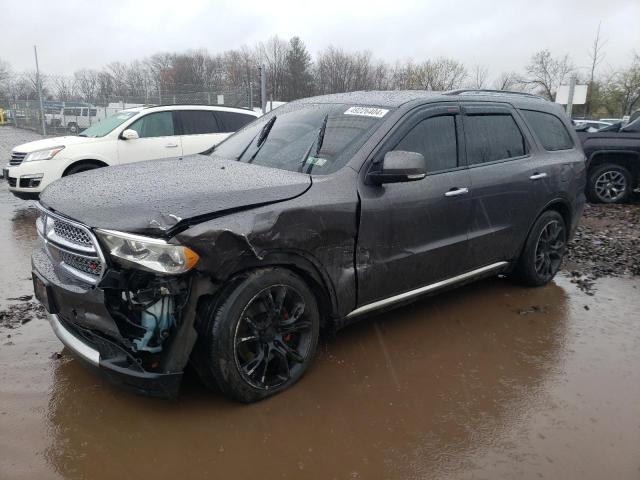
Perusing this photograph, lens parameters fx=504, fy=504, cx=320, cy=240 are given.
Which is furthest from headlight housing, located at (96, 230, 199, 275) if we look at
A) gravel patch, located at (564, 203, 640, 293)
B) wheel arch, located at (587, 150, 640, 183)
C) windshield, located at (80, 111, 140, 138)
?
wheel arch, located at (587, 150, 640, 183)

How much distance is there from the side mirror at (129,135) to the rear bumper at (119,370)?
5998mm

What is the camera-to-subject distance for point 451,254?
12.8 ft

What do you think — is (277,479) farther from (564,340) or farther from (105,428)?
(564,340)

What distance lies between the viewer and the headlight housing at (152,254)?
2.49 metres

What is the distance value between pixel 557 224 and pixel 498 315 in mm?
1284

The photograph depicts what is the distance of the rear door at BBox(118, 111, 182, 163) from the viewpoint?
823 centimetres

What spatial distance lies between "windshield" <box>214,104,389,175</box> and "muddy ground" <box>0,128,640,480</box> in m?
1.38

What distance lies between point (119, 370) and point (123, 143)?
640 centimetres

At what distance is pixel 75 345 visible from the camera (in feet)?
9.18

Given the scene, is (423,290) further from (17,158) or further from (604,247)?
(17,158)

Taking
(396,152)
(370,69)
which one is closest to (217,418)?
(396,152)

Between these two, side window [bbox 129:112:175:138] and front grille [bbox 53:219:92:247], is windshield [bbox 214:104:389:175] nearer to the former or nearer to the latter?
front grille [bbox 53:219:92:247]

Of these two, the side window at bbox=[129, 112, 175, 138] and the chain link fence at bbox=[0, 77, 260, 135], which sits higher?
the chain link fence at bbox=[0, 77, 260, 135]

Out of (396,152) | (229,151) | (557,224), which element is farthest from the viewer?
(557,224)
